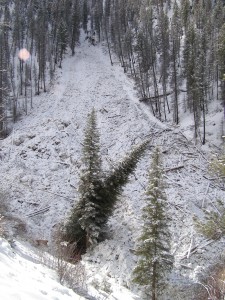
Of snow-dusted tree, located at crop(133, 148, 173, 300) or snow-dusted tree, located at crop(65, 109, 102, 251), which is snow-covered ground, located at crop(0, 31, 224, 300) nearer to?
snow-dusted tree, located at crop(133, 148, 173, 300)

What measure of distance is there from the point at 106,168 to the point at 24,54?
52.7m

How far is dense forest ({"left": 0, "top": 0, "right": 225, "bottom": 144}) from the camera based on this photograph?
48781 millimetres

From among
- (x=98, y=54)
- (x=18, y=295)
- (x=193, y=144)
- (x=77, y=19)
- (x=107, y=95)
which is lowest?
(x=18, y=295)

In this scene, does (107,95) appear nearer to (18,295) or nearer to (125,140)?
(125,140)

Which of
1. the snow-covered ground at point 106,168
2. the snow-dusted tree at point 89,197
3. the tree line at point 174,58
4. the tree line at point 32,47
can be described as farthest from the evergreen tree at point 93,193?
the tree line at point 32,47

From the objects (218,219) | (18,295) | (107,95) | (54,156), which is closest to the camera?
(18,295)

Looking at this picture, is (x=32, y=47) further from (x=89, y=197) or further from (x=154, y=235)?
(x=154, y=235)

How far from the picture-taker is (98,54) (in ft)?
251

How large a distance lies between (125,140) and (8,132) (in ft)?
62.1

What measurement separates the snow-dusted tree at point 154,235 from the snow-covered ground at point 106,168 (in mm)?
1731

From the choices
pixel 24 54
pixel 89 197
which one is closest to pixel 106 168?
pixel 89 197

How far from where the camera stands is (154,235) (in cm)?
1883

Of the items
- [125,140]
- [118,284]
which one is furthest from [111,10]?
[118,284]

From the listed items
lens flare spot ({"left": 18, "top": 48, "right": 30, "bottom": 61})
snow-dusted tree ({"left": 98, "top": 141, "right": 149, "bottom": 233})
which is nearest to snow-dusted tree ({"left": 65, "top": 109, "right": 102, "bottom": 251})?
snow-dusted tree ({"left": 98, "top": 141, "right": 149, "bottom": 233})
